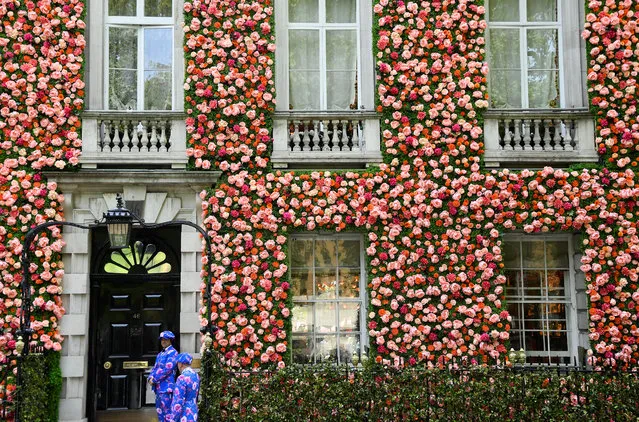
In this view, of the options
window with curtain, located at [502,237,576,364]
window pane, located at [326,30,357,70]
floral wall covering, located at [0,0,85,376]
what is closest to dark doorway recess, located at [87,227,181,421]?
floral wall covering, located at [0,0,85,376]

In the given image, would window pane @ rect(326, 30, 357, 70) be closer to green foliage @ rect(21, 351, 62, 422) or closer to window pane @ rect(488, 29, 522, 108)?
window pane @ rect(488, 29, 522, 108)

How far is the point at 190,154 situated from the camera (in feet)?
40.0

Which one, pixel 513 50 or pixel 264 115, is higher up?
pixel 513 50

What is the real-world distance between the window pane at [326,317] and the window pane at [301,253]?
74cm

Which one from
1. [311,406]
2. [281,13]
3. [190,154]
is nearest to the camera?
[311,406]

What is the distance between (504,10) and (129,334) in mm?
8647

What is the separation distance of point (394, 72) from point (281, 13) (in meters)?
2.28

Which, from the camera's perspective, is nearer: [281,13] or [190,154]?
[190,154]

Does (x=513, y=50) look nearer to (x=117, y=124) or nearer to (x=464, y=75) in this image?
(x=464, y=75)

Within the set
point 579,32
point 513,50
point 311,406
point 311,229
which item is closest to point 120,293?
point 311,229

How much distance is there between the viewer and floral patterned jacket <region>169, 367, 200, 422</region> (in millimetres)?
9656

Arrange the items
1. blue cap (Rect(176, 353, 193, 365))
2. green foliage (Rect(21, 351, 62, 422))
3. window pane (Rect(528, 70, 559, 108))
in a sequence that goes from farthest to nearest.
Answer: window pane (Rect(528, 70, 559, 108)), green foliage (Rect(21, 351, 62, 422)), blue cap (Rect(176, 353, 193, 365))

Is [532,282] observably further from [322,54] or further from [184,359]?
[184,359]

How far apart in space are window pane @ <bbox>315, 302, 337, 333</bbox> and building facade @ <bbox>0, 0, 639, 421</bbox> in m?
0.02
